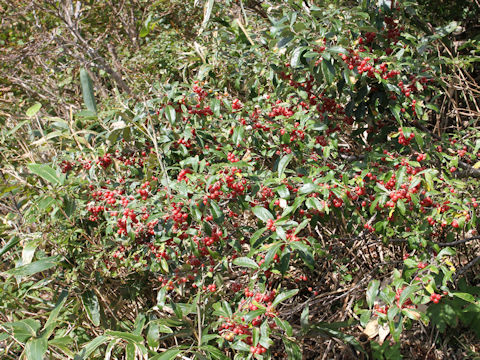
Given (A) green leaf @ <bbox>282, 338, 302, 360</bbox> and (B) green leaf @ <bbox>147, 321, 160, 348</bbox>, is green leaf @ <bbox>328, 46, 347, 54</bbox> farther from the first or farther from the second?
(B) green leaf @ <bbox>147, 321, 160, 348</bbox>

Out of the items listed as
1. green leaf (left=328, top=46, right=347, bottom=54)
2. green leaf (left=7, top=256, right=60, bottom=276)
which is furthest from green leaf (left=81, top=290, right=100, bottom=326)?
green leaf (left=328, top=46, right=347, bottom=54)

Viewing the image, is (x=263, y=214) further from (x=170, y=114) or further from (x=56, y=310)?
(x=56, y=310)

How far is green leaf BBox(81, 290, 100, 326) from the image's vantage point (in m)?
2.55

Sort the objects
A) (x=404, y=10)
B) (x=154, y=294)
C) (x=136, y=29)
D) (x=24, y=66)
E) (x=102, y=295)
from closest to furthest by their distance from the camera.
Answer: (x=404, y=10) → (x=102, y=295) → (x=154, y=294) → (x=24, y=66) → (x=136, y=29)

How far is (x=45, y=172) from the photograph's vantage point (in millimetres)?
2369

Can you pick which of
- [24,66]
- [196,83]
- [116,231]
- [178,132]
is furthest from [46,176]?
[24,66]

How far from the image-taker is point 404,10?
2.53 meters

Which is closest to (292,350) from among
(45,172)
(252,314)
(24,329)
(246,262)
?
(252,314)

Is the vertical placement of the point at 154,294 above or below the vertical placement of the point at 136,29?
below

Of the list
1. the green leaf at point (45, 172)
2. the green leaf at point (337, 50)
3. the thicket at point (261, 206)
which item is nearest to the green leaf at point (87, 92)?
the thicket at point (261, 206)

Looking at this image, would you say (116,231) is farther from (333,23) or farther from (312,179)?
(333,23)

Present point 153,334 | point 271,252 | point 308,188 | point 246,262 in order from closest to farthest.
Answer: point 271,252
point 308,188
point 246,262
point 153,334

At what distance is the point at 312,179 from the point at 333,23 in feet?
2.39

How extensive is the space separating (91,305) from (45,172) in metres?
0.77
